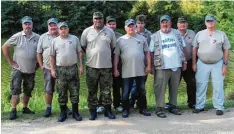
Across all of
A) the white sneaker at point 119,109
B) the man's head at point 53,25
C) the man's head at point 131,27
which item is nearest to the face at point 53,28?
the man's head at point 53,25

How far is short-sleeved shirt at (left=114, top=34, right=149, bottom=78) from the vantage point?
21.8 ft

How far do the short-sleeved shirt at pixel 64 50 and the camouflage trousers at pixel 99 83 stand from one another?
375mm

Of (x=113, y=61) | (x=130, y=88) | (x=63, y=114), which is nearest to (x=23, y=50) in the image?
(x=63, y=114)

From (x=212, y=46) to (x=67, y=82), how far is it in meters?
2.64

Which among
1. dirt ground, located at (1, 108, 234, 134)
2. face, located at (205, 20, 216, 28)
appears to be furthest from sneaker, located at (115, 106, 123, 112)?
face, located at (205, 20, 216, 28)

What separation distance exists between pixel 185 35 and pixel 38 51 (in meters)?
2.73

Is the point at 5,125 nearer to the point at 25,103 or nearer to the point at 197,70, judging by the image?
the point at 25,103

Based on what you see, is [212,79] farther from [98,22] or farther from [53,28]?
[53,28]

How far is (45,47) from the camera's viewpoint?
262 inches

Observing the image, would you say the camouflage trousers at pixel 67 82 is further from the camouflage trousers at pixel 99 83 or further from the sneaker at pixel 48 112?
the sneaker at pixel 48 112

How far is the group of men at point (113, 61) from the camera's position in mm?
6438

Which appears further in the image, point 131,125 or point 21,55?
point 21,55

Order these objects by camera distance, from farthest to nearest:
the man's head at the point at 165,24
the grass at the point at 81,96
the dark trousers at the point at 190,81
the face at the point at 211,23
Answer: the grass at the point at 81,96 → the dark trousers at the point at 190,81 → the face at the point at 211,23 → the man's head at the point at 165,24

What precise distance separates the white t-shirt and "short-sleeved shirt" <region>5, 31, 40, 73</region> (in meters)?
2.28
